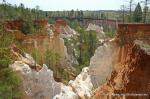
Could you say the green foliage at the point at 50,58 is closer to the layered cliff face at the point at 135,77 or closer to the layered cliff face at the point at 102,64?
the layered cliff face at the point at 102,64

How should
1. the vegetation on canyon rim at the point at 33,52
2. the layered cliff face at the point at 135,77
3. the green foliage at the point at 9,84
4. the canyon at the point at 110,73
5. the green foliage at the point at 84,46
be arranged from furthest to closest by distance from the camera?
the green foliage at the point at 84,46
the vegetation on canyon rim at the point at 33,52
the green foliage at the point at 9,84
the canyon at the point at 110,73
the layered cliff face at the point at 135,77

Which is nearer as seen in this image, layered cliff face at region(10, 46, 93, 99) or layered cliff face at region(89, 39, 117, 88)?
layered cliff face at region(10, 46, 93, 99)

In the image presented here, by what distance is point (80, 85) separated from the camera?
4891 cm

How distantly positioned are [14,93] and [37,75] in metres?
4.23

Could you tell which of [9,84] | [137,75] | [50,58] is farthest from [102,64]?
[137,75]

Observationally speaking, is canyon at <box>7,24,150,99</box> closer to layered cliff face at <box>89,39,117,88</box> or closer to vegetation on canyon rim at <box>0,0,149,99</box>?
layered cliff face at <box>89,39,117,88</box>

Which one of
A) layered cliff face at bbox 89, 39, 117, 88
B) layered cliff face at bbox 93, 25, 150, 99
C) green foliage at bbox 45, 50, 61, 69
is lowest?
green foliage at bbox 45, 50, 61, 69

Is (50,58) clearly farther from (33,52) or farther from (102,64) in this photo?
(102,64)

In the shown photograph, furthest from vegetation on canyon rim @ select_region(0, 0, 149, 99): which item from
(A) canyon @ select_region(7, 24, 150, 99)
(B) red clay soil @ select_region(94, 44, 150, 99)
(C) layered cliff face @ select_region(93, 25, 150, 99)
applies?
(B) red clay soil @ select_region(94, 44, 150, 99)

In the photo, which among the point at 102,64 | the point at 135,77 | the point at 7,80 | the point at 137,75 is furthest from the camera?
the point at 102,64

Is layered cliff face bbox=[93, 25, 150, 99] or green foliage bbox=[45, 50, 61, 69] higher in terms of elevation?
layered cliff face bbox=[93, 25, 150, 99]

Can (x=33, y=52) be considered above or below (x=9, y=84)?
below

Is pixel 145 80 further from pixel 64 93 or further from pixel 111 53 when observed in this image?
pixel 111 53

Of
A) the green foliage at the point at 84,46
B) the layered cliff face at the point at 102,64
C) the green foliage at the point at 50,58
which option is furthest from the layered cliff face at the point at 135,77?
the green foliage at the point at 84,46
